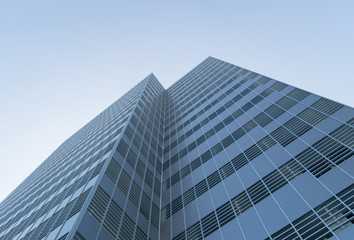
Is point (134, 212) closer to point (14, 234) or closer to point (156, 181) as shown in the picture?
point (156, 181)

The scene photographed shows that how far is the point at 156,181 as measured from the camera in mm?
24531

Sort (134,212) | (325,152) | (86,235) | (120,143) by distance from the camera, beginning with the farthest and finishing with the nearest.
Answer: (120,143) < (134,212) < (325,152) < (86,235)

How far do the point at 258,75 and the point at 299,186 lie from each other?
70.3ft

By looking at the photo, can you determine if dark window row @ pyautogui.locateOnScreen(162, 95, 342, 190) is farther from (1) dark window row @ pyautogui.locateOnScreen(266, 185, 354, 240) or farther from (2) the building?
(1) dark window row @ pyautogui.locateOnScreen(266, 185, 354, 240)

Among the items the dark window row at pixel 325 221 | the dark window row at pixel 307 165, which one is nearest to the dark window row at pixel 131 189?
the dark window row at pixel 307 165

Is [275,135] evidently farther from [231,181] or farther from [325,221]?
[325,221]

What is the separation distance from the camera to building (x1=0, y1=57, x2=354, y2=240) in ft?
43.3

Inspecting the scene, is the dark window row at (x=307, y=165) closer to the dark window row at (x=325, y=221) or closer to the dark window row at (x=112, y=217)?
the dark window row at (x=325, y=221)

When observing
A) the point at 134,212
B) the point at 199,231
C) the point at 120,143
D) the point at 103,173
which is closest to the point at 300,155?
the point at 199,231

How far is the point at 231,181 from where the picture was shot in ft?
61.0

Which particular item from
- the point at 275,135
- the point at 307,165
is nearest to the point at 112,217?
the point at 307,165

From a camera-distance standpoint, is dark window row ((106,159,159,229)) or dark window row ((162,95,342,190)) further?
dark window row ((106,159,159,229))

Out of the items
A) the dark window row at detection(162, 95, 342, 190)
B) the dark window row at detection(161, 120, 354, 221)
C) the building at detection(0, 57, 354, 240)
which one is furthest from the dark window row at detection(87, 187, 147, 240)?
the dark window row at detection(162, 95, 342, 190)

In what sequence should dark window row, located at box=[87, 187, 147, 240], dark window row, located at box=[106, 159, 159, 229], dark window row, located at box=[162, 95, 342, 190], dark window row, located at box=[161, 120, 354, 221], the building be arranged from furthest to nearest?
dark window row, located at box=[106, 159, 159, 229], dark window row, located at box=[162, 95, 342, 190], dark window row, located at box=[87, 187, 147, 240], dark window row, located at box=[161, 120, 354, 221], the building
